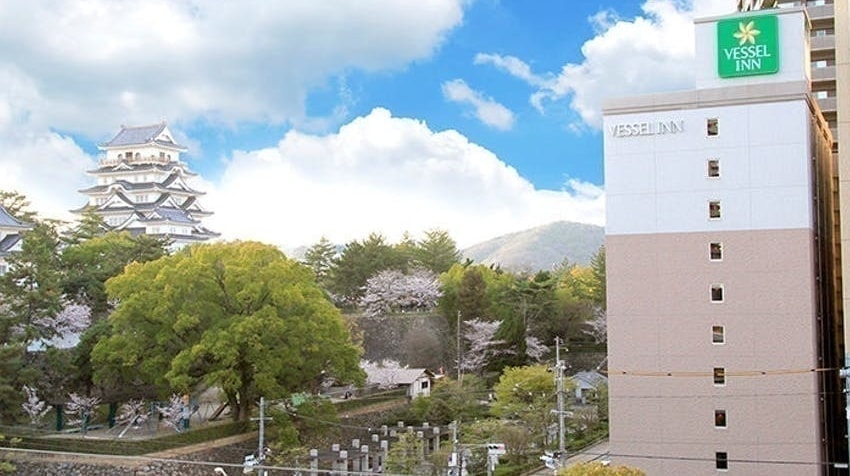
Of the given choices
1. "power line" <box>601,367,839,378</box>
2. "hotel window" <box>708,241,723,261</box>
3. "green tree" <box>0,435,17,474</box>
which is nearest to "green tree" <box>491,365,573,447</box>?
"power line" <box>601,367,839,378</box>

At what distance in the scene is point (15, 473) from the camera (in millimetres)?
26344

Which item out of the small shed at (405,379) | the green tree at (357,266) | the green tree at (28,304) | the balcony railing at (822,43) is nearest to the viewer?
the green tree at (28,304)

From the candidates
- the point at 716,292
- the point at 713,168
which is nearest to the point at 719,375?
the point at 716,292

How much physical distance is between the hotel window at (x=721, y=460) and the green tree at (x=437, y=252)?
36.9 metres

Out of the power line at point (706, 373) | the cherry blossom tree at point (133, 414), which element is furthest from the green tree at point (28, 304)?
the power line at point (706, 373)

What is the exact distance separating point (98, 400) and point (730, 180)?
70.6ft

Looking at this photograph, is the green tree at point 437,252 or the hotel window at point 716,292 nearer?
the hotel window at point 716,292

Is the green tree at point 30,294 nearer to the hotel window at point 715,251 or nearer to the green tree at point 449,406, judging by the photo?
the green tree at point 449,406

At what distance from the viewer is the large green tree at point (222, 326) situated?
27.1 m

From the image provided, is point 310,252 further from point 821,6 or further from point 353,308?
point 821,6

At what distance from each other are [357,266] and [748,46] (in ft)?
111

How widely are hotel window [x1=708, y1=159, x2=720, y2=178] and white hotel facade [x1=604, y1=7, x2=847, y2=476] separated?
0.08 feet

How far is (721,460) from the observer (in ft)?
66.2

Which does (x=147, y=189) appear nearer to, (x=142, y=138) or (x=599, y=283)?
(x=142, y=138)
